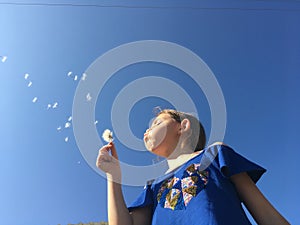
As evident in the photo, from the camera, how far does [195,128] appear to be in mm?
889

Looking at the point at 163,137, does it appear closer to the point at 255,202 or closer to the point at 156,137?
the point at 156,137

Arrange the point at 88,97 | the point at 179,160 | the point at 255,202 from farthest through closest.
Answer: the point at 88,97 < the point at 179,160 < the point at 255,202

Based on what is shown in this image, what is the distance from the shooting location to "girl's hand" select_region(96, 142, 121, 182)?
0.80 m

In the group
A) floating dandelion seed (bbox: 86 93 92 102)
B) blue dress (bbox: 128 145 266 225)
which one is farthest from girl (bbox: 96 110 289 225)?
floating dandelion seed (bbox: 86 93 92 102)

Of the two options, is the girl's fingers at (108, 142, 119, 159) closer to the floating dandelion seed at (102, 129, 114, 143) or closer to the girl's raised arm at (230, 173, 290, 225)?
the floating dandelion seed at (102, 129, 114, 143)

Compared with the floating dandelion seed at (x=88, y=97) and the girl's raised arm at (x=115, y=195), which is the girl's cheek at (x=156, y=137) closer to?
the girl's raised arm at (x=115, y=195)

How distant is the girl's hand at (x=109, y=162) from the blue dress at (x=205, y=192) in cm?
7

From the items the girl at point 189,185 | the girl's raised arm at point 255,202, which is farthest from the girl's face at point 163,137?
the girl's raised arm at point 255,202

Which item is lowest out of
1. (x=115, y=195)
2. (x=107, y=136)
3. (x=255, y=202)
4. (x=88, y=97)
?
(x=255, y=202)

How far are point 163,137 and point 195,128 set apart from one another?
0.26ft

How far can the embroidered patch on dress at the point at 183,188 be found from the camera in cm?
75

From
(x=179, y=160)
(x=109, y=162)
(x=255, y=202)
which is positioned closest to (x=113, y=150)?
(x=109, y=162)


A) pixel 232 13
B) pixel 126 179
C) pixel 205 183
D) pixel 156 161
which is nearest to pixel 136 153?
pixel 156 161

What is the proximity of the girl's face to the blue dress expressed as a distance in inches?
2.1
